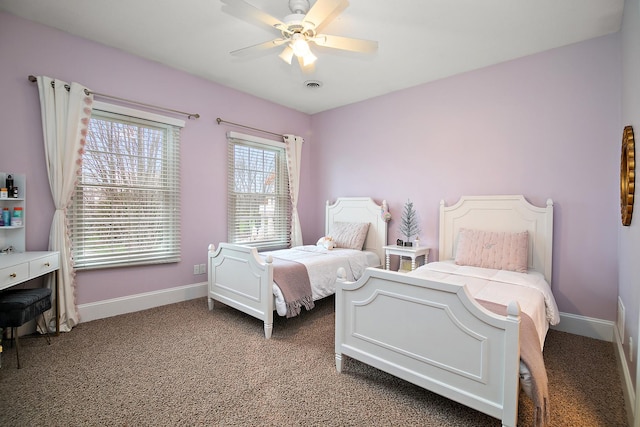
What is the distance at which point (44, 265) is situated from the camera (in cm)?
237

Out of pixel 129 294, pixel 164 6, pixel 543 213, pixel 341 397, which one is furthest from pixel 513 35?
pixel 129 294

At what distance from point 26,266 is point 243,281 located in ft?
5.20

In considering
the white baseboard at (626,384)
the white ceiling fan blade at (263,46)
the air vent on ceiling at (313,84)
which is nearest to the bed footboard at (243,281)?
the white ceiling fan blade at (263,46)

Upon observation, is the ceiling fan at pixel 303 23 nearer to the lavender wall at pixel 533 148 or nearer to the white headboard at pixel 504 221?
the lavender wall at pixel 533 148

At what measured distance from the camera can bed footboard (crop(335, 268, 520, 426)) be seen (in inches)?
55.9

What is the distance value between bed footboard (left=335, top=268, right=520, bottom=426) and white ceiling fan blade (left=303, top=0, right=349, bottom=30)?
169cm

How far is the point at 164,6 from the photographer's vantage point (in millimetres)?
2332

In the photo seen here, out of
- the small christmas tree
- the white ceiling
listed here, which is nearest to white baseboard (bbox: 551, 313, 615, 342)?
the small christmas tree

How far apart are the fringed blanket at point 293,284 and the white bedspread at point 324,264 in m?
0.05

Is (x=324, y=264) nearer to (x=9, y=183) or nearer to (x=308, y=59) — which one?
(x=308, y=59)

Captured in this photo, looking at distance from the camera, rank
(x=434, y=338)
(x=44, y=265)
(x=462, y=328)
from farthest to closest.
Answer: (x=44, y=265), (x=434, y=338), (x=462, y=328)

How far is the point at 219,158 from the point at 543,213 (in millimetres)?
3614

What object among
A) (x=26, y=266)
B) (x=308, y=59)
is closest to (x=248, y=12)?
(x=308, y=59)

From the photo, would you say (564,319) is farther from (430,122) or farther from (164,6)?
(164,6)
